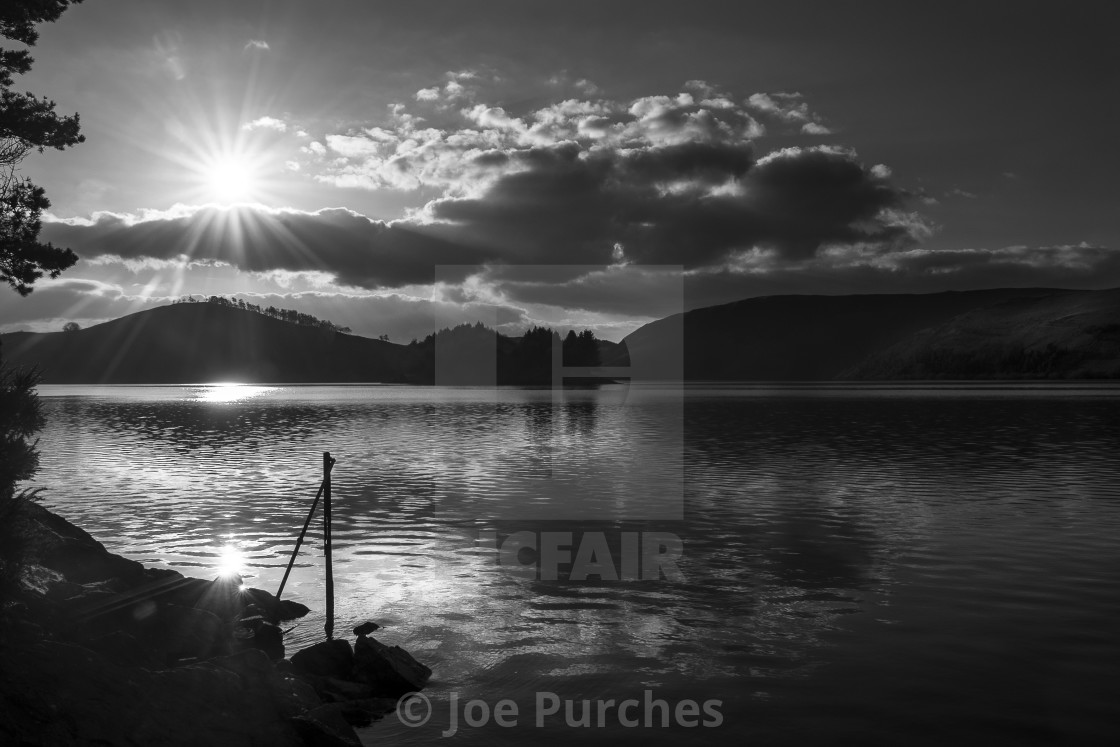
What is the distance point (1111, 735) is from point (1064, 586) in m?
10.1

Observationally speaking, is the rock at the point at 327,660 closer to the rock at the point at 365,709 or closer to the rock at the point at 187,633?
the rock at the point at 365,709

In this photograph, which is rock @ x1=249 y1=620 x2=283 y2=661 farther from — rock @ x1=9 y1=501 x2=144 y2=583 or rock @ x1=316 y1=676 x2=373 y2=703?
rock @ x1=9 y1=501 x2=144 y2=583

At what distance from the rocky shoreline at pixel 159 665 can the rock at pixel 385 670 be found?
24mm

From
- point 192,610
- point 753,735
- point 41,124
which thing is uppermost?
point 41,124

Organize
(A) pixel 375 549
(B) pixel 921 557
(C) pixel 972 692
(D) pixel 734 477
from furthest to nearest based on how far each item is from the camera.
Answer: (D) pixel 734 477
(A) pixel 375 549
(B) pixel 921 557
(C) pixel 972 692

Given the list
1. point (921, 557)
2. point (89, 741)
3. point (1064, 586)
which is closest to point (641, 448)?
point (921, 557)

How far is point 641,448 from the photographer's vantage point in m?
64.2

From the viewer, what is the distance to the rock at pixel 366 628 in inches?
714

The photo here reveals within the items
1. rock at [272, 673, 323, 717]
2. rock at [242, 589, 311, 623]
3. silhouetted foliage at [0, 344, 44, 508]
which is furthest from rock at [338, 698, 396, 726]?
silhouetted foliage at [0, 344, 44, 508]

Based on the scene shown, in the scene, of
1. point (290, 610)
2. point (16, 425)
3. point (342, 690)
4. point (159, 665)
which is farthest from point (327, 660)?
point (16, 425)

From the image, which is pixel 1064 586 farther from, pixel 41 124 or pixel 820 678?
pixel 41 124

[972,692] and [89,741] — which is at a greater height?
[89,741]

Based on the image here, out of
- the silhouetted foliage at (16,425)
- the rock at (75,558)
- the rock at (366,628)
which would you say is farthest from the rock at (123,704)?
the rock at (75,558)

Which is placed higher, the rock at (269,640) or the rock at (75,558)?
the rock at (75,558)
